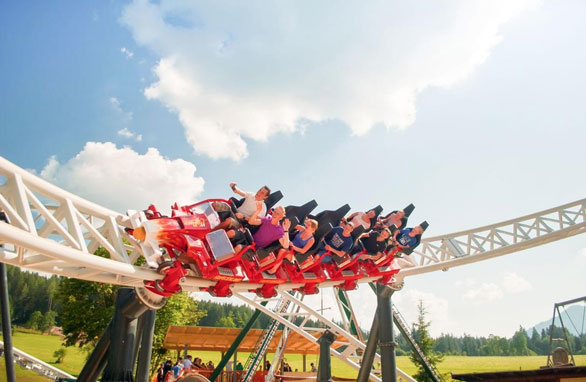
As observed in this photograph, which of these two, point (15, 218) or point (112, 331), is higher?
point (15, 218)

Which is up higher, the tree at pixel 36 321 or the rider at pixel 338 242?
the tree at pixel 36 321

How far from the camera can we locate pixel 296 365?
38.3m

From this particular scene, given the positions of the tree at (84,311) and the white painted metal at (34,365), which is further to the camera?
the tree at (84,311)

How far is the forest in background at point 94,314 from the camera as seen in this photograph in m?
20.8

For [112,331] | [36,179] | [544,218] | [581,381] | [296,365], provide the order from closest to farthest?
[36,179] < [112,331] < [581,381] < [544,218] < [296,365]

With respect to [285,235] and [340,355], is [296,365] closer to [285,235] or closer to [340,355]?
[340,355]

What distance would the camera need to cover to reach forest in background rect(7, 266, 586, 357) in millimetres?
20828

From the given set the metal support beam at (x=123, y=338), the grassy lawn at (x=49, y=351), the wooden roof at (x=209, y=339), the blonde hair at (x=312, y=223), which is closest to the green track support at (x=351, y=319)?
the wooden roof at (x=209, y=339)

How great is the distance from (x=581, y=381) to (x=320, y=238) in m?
5.02

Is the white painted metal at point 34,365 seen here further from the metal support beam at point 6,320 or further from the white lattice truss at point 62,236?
the white lattice truss at point 62,236

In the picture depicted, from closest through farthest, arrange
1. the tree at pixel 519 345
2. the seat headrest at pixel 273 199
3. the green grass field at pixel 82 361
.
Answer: the seat headrest at pixel 273 199 < the green grass field at pixel 82 361 < the tree at pixel 519 345

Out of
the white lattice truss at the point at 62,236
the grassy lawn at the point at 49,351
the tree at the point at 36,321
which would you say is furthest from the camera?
the tree at the point at 36,321

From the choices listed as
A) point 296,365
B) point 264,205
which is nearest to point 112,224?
point 264,205

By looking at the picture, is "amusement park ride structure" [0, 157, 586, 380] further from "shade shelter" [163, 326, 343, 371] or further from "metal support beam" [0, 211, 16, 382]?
"shade shelter" [163, 326, 343, 371]
